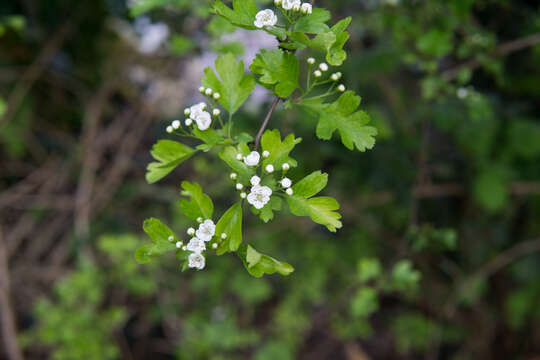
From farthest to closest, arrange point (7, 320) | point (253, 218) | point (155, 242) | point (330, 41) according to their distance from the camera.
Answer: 1. point (253, 218)
2. point (7, 320)
3. point (155, 242)
4. point (330, 41)

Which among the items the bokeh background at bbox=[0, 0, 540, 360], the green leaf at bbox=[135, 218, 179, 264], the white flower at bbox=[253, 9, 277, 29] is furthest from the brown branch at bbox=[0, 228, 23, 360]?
the white flower at bbox=[253, 9, 277, 29]

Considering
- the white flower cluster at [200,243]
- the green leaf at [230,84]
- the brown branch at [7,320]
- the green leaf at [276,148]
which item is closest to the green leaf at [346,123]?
the green leaf at [276,148]

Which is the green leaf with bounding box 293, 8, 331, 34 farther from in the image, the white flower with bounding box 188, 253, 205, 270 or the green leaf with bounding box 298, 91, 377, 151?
the white flower with bounding box 188, 253, 205, 270

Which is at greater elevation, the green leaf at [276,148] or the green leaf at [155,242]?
the green leaf at [276,148]

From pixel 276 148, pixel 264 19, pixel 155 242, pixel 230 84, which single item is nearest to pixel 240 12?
pixel 264 19

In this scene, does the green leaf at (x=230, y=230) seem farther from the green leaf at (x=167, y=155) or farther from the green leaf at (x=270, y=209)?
the green leaf at (x=167, y=155)

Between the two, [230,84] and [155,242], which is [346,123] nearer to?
[230,84]
